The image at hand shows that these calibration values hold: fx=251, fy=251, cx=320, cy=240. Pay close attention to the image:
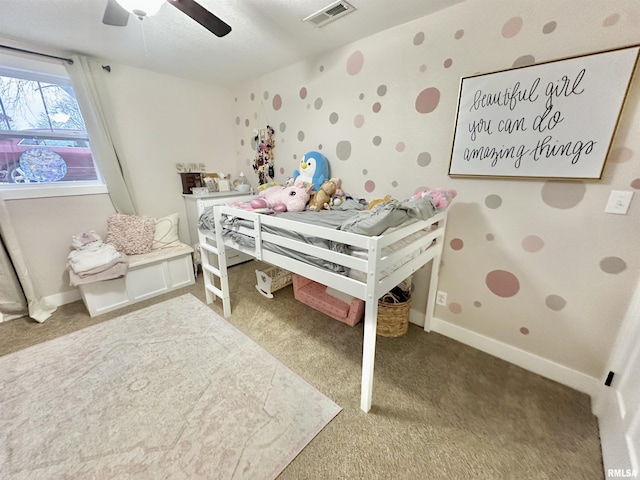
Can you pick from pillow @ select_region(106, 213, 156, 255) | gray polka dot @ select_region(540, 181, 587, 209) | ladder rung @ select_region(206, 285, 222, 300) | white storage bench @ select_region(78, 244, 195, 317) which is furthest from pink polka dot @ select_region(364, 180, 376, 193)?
pillow @ select_region(106, 213, 156, 255)

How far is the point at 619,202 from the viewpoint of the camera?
4.16ft

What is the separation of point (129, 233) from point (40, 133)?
3.52 feet

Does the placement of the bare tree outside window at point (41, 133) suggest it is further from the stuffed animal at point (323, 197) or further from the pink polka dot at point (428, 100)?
the pink polka dot at point (428, 100)

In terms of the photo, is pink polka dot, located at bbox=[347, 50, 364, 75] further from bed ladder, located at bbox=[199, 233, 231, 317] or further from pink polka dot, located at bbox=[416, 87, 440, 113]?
bed ladder, located at bbox=[199, 233, 231, 317]

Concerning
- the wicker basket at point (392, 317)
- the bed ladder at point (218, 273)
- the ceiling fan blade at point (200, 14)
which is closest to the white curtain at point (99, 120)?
the bed ladder at point (218, 273)

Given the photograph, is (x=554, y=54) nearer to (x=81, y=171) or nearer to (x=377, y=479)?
(x=377, y=479)

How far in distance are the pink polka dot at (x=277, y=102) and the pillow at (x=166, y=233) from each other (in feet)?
5.46

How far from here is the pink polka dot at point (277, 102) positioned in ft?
8.86

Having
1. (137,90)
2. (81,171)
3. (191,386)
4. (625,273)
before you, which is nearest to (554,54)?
(625,273)

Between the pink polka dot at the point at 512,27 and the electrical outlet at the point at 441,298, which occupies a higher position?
the pink polka dot at the point at 512,27

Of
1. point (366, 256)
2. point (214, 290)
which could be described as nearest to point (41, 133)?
point (214, 290)

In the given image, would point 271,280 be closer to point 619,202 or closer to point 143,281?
point 143,281

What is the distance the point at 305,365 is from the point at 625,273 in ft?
6.08

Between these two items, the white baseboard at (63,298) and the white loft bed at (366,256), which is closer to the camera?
the white loft bed at (366,256)
